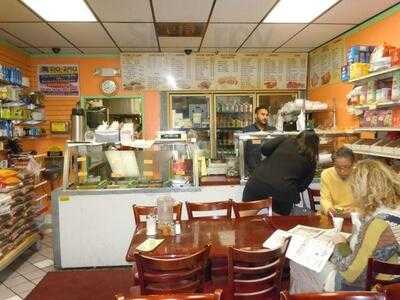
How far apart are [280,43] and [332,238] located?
168 inches

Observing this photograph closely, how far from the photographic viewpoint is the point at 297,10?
4.35m

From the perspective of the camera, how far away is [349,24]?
496 cm

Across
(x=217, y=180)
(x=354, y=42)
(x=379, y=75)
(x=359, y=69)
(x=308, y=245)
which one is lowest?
(x=308, y=245)

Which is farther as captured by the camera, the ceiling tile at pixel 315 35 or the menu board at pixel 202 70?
the menu board at pixel 202 70

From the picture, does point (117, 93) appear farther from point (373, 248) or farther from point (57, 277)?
point (373, 248)

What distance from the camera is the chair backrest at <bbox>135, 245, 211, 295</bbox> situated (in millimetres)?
2064

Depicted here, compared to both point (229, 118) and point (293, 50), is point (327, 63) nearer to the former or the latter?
point (293, 50)

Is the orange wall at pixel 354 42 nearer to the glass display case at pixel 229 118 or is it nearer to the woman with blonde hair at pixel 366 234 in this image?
the glass display case at pixel 229 118

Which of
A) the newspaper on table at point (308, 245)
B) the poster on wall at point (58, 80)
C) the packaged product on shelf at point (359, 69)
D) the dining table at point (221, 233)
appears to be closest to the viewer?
the newspaper on table at point (308, 245)

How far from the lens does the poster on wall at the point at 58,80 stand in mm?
6578

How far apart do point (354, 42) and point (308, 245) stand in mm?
3763

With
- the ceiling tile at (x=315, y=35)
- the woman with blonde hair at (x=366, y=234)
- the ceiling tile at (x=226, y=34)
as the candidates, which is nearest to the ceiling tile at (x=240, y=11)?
the ceiling tile at (x=226, y=34)

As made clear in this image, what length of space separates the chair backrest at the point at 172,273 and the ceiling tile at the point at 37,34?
12.8ft

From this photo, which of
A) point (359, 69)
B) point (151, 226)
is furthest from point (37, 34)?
point (359, 69)
